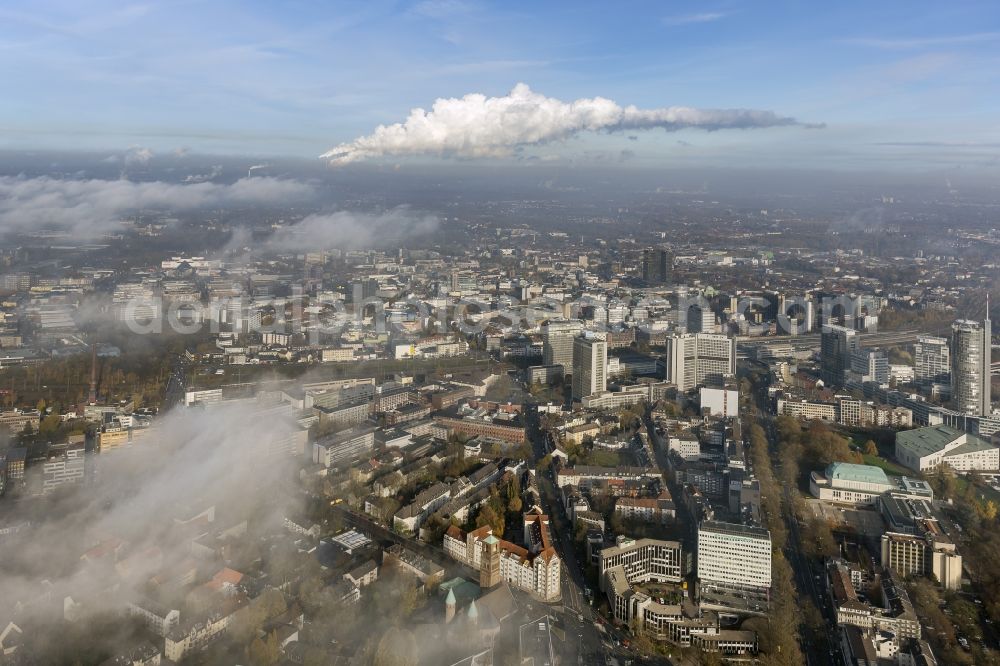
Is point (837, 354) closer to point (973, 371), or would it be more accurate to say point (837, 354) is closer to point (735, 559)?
point (973, 371)

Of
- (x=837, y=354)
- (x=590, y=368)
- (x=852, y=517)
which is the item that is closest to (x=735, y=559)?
(x=852, y=517)

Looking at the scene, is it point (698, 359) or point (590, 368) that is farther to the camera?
point (698, 359)

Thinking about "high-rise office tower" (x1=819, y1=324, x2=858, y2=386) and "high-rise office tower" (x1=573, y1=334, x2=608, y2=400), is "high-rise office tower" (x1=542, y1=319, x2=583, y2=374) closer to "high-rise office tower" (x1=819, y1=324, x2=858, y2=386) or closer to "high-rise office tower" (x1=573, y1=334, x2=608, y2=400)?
"high-rise office tower" (x1=573, y1=334, x2=608, y2=400)

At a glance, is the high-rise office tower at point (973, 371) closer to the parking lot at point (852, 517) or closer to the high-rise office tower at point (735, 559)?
the parking lot at point (852, 517)

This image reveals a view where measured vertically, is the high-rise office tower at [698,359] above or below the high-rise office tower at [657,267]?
below

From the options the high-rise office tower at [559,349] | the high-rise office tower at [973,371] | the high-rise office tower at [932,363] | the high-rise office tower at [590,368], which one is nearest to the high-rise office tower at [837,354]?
the high-rise office tower at [932,363]

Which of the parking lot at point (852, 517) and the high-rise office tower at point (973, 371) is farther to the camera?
the high-rise office tower at point (973, 371)

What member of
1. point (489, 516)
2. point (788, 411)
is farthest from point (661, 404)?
point (489, 516)
